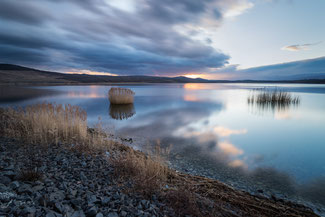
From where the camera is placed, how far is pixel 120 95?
18.0 metres

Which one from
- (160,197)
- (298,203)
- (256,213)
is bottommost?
(298,203)

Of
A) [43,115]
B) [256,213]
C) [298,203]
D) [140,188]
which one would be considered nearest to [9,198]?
[140,188]

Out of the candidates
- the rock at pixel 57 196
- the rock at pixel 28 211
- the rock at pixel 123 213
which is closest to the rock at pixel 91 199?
the rock at pixel 57 196

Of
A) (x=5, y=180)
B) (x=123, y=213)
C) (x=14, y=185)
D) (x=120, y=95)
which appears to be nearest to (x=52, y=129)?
(x=5, y=180)

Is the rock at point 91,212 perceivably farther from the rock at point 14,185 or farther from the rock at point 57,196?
the rock at point 14,185

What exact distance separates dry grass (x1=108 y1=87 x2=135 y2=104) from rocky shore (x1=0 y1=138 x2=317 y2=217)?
1344 centimetres

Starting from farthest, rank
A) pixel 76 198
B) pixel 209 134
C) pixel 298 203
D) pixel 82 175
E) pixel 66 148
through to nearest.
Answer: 1. pixel 209 134
2. pixel 66 148
3. pixel 298 203
4. pixel 82 175
5. pixel 76 198

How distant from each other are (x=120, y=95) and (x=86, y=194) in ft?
51.4

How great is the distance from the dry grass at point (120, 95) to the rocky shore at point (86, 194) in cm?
1344

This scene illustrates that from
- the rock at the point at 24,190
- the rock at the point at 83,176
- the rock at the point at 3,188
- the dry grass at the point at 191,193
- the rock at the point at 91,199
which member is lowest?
the dry grass at the point at 191,193

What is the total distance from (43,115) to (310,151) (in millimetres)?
11008

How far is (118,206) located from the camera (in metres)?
2.74

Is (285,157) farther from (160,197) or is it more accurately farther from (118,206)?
(118,206)

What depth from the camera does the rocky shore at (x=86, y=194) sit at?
8.07 feet
